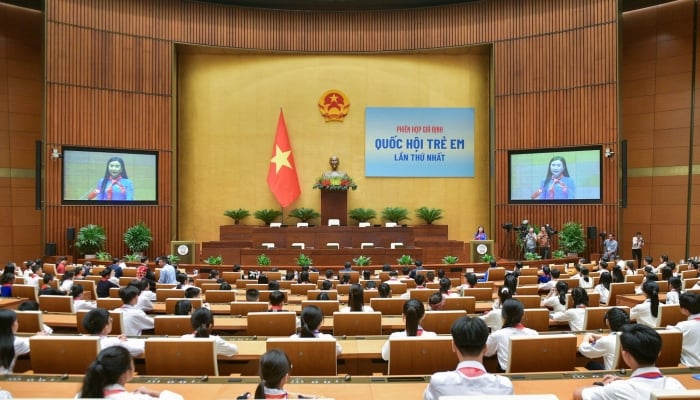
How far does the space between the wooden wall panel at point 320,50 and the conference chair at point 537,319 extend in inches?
457

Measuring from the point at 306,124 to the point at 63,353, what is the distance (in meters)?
15.5

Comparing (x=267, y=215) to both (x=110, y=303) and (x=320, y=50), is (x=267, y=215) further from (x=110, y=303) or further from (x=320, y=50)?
(x=110, y=303)

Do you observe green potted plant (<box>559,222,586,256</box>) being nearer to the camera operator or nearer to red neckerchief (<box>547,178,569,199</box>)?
red neckerchief (<box>547,178,569,199</box>)

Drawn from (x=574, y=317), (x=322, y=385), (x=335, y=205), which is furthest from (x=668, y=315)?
(x=335, y=205)

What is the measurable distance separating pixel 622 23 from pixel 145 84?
49.1 feet

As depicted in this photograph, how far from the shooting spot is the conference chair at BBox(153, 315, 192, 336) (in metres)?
4.84

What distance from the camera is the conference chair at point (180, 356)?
357cm

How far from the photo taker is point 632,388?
2555 mm

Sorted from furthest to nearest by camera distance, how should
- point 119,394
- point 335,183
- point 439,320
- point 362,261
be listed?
point 335,183 < point 362,261 < point 439,320 < point 119,394

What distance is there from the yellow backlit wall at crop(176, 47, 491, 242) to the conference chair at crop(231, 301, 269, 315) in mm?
12365

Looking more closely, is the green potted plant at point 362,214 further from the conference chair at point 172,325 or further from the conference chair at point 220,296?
the conference chair at point 172,325

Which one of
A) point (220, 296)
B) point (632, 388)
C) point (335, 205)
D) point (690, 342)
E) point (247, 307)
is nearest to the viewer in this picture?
point (632, 388)

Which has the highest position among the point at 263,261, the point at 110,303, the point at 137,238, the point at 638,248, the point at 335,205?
the point at 335,205

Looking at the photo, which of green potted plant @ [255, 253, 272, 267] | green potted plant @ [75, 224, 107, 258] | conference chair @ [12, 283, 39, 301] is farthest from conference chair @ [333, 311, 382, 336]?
green potted plant @ [75, 224, 107, 258]
